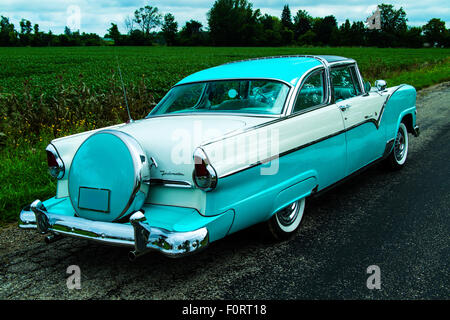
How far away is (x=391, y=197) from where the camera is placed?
14.9 ft

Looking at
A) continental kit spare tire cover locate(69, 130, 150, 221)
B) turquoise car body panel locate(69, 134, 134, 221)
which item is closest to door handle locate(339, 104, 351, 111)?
continental kit spare tire cover locate(69, 130, 150, 221)

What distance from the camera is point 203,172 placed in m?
2.70

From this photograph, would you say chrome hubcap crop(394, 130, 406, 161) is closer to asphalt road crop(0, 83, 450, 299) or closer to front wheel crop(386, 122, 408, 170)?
front wheel crop(386, 122, 408, 170)

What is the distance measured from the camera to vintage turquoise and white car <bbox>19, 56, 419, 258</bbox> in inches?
108

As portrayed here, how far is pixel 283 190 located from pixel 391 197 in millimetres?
A: 1885

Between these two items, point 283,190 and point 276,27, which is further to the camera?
point 276,27

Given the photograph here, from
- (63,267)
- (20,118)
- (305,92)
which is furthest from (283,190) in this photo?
(20,118)

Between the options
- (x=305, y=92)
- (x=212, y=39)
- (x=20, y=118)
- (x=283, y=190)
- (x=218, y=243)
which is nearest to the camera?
(x=283, y=190)

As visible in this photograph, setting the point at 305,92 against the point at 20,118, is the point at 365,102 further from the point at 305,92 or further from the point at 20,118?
the point at 20,118

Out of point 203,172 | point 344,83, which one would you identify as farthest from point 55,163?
point 344,83

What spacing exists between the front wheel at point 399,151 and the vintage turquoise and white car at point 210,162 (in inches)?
52.0

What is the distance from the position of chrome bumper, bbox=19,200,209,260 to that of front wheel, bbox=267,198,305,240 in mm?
872

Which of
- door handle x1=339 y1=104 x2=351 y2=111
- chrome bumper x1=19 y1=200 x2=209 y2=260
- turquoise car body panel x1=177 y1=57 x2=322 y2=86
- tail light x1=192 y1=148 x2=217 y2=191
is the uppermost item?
turquoise car body panel x1=177 y1=57 x2=322 y2=86

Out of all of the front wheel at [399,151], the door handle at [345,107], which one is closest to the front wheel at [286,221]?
the door handle at [345,107]
